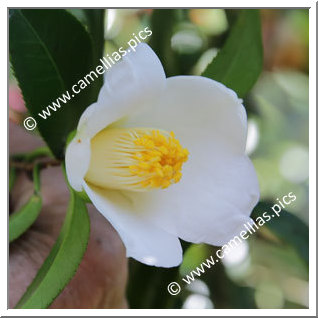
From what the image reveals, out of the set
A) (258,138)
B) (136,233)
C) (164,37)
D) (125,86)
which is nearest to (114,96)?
(125,86)

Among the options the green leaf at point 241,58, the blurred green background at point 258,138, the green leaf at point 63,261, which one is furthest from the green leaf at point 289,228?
the green leaf at point 63,261

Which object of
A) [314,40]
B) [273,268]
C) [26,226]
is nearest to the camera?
[26,226]

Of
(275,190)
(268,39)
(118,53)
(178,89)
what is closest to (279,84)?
(268,39)

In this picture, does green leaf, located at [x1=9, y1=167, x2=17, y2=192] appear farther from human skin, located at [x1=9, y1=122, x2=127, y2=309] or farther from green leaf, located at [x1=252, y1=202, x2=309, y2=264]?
green leaf, located at [x1=252, y1=202, x2=309, y2=264]

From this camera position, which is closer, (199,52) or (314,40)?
(314,40)

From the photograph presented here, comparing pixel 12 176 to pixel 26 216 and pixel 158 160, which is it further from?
pixel 158 160

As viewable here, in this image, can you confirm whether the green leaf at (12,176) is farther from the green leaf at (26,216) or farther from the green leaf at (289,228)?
the green leaf at (289,228)

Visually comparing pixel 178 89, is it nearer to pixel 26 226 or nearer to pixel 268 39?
pixel 26 226

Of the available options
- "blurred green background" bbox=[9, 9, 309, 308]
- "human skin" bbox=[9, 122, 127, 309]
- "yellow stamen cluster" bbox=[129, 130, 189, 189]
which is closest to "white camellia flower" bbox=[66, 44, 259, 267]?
"yellow stamen cluster" bbox=[129, 130, 189, 189]
